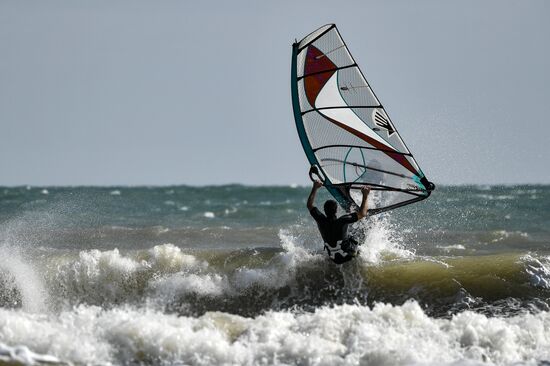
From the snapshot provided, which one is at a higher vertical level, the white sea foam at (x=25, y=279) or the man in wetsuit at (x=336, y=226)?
the man in wetsuit at (x=336, y=226)

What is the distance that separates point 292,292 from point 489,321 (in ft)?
7.70

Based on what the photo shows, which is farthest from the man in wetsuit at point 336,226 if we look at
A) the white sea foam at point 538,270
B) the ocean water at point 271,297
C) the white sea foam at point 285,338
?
the white sea foam at point 538,270

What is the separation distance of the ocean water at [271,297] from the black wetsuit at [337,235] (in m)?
0.33

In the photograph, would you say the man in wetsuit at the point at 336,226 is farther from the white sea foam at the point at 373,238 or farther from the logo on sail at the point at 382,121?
the logo on sail at the point at 382,121

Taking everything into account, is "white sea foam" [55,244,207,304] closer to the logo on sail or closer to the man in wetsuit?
the man in wetsuit

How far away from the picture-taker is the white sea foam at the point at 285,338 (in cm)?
704

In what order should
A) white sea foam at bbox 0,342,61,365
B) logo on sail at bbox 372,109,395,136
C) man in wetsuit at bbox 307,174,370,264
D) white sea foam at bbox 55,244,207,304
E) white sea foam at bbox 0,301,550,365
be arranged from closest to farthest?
white sea foam at bbox 0,342,61,365
white sea foam at bbox 0,301,550,365
man in wetsuit at bbox 307,174,370,264
logo on sail at bbox 372,109,395,136
white sea foam at bbox 55,244,207,304

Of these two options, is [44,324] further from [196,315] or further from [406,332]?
[406,332]

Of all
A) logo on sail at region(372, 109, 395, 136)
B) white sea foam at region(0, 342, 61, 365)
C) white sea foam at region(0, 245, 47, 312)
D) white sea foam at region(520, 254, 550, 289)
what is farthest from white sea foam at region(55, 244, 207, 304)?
white sea foam at region(520, 254, 550, 289)

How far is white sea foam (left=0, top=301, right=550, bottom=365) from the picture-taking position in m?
7.04

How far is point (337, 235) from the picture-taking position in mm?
9023

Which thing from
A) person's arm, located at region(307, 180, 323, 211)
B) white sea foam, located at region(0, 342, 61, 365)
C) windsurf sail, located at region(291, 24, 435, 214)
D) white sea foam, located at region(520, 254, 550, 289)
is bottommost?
white sea foam, located at region(0, 342, 61, 365)

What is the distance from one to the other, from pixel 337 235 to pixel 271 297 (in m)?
1.05

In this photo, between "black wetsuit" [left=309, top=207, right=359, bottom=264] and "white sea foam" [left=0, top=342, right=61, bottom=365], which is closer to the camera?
"white sea foam" [left=0, top=342, right=61, bottom=365]
